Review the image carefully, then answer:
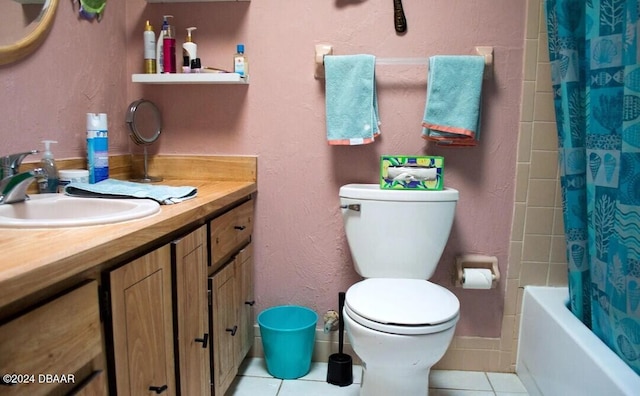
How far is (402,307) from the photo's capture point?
130 cm

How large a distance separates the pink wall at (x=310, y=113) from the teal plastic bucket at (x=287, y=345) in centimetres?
10

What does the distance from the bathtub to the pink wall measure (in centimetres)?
15

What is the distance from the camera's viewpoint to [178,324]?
111 centimetres

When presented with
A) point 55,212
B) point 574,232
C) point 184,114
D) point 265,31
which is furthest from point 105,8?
point 574,232

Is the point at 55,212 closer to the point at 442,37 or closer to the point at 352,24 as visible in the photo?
the point at 352,24

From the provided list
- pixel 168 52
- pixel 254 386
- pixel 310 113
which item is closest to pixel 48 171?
pixel 168 52

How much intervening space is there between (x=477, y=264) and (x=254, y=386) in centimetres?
105

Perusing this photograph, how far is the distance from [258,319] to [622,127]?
1451 mm

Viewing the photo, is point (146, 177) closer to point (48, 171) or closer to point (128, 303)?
point (48, 171)

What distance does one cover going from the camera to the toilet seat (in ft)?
4.01

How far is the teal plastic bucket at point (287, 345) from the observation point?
1.73 m

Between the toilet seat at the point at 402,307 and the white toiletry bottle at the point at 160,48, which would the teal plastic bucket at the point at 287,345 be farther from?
the white toiletry bottle at the point at 160,48

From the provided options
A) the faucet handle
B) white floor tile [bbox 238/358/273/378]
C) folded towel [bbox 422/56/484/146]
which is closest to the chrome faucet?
the faucet handle

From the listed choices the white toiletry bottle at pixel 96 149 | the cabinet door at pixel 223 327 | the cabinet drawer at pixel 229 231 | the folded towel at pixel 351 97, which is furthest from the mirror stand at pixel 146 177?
the folded towel at pixel 351 97
